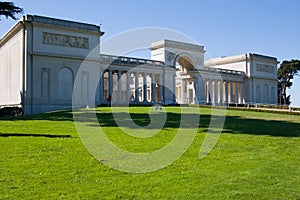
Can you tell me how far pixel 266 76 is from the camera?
2960 inches

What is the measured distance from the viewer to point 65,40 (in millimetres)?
44750

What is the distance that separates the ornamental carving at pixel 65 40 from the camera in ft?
142

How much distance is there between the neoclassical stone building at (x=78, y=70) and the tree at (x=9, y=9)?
14798mm

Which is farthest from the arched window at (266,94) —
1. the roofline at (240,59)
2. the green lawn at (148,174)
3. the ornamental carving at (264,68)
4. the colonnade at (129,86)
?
the green lawn at (148,174)

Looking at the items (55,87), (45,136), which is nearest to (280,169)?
(45,136)

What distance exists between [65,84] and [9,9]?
18407 millimetres

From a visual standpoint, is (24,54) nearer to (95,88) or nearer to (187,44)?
(95,88)

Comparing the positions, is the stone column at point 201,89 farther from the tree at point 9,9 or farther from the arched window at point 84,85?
the tree at point 9,9

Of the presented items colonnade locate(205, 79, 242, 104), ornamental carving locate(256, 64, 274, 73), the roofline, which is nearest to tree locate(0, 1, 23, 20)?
colonnade locate(205, 79, 242, 104)

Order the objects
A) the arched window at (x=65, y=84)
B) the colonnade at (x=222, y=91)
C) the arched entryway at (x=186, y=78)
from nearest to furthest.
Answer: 1. the arched window at (x=65, y=84)
2. the arched entryway at (x=186, y=78)
3. the colonnade at (x=222, y=91)

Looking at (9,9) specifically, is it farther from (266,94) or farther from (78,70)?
(266,94)

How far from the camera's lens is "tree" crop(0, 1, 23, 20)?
88.1 feet

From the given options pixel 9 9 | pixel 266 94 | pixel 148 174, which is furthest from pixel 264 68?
pixel 148 174

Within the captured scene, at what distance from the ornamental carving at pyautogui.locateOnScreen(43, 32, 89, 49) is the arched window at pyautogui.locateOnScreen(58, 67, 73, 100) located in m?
3.14
